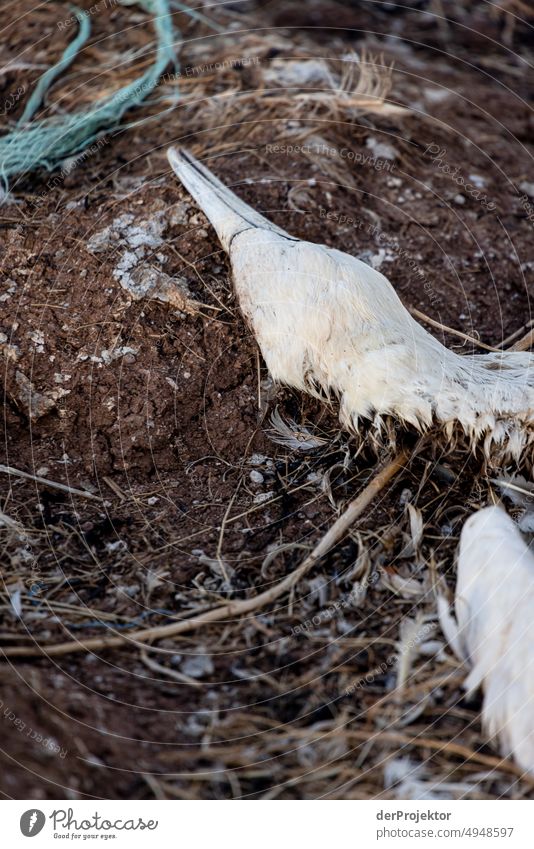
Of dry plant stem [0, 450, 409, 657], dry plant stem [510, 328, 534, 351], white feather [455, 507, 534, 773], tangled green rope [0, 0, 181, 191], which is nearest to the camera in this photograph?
white feather [455, 507, 534, 773]

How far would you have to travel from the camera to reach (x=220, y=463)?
101 inches

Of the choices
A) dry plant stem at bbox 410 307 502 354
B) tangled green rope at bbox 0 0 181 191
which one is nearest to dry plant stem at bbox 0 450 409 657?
dry plant stem at bbox 410 307 502 354

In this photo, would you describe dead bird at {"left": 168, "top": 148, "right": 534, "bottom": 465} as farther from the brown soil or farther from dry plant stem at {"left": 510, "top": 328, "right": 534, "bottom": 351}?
dry plant stem at {"left": 510, "top": 328, "right": 534, "bottom": 351}

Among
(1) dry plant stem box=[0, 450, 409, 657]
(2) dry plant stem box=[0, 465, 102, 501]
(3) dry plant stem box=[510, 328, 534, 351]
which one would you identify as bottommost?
(3) dry plant stem box=[510, 328, 534, 351]

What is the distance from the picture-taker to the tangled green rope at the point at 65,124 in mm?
3334

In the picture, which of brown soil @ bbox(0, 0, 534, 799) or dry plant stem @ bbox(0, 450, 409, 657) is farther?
dry plant stem @ bbox(0, 450, 409, 657)

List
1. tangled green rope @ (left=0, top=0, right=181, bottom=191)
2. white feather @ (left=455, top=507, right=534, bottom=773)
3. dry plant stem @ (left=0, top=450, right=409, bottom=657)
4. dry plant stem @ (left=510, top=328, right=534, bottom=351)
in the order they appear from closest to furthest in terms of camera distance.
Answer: white feather @ (left=455, top=507, right=534, bottom=773) < dry plant stem @ (left=0, top=450, right=409, bottom=657) < dry plant stem @ (left=510, top=328, right=534, bottom=351) < tangled green rope @ (left=0, top=0, right=181, bottom=191)

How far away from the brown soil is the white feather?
0.22 feet

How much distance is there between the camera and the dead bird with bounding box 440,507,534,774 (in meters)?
1.83

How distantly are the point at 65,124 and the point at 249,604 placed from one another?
2.38m

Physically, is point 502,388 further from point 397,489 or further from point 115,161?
point 115,161

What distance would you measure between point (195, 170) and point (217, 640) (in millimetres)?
1781

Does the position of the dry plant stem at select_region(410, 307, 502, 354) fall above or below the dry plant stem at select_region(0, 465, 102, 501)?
below
